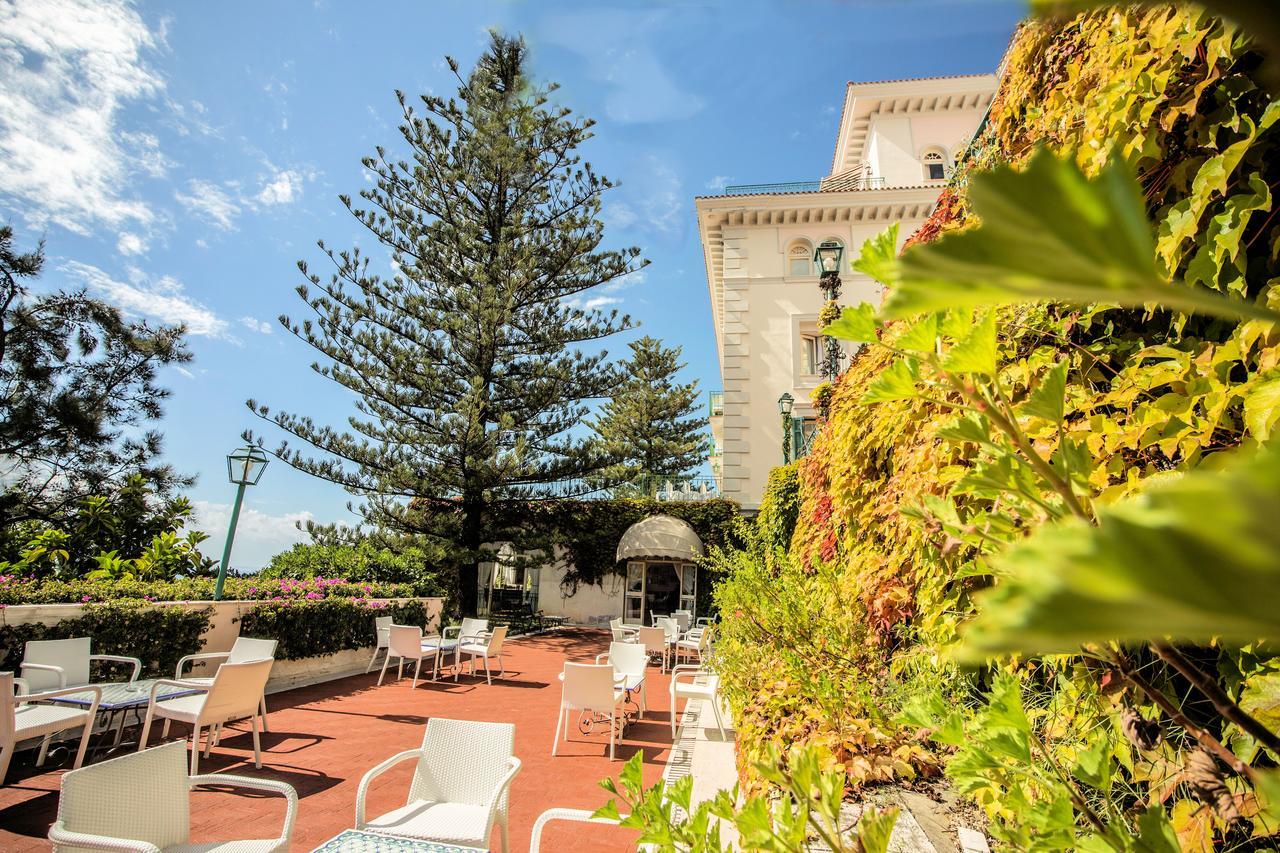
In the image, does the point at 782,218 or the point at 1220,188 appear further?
the point at 782,218

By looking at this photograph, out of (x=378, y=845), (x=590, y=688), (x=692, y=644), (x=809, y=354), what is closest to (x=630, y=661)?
(x=590, y=688)

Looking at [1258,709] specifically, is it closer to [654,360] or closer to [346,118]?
[346,118]

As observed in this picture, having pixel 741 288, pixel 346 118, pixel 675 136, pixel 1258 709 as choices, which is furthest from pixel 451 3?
pixel 741 288

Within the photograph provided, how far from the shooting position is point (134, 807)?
96.0 inches

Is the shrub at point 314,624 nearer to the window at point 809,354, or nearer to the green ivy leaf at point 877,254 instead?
the green ivy leaf at point 877,254

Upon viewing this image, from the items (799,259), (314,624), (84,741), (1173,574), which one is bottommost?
(84,741)

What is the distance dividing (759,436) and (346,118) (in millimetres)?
12154

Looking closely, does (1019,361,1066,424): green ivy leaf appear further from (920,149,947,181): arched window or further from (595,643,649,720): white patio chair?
(920,149,947,181): arched window

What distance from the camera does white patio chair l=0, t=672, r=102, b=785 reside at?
3484mm

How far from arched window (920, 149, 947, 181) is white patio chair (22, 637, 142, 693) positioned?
18605mm

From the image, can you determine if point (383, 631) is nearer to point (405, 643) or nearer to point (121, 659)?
point (405, 643)

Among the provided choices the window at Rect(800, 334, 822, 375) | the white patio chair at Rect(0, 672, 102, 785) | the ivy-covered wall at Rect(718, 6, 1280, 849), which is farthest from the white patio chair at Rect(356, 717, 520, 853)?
the window at Rect(800, 334, 822, 375)

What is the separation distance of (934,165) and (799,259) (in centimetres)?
439

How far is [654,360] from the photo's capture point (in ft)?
95.0
